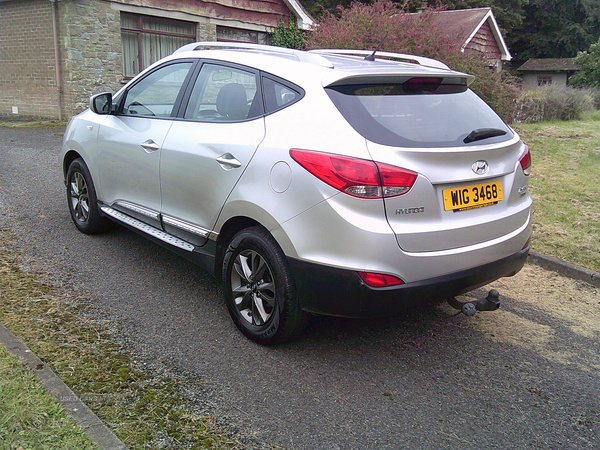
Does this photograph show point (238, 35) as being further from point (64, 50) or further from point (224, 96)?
point (224, 96)

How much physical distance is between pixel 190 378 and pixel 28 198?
15.8 ft

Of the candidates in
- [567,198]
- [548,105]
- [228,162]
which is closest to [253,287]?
[228,162]

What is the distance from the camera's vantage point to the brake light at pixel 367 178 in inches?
118

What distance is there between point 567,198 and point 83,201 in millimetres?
5935

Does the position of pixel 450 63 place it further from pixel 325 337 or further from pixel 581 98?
pixel 581 98

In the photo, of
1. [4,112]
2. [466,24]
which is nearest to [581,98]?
[466,24]

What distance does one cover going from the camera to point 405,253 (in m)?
3.05

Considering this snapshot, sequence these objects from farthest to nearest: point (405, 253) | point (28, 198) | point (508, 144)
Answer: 1. point (28, 198)
2. point (508, 144)
3. point (405, 253)

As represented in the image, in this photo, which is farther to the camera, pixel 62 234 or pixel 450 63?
pixel 450 63

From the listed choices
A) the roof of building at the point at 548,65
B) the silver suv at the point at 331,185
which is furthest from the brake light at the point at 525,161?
the roof of building at the point at 548,65

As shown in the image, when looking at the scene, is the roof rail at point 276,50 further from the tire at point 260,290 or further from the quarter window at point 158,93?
the tire at point 260,290

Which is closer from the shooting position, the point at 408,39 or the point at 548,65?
the point at 408,39

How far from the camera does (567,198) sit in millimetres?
7434

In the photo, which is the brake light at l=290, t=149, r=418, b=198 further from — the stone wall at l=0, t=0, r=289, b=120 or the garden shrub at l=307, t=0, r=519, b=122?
the stone wall at l=0, t=0, r=289, b=120
